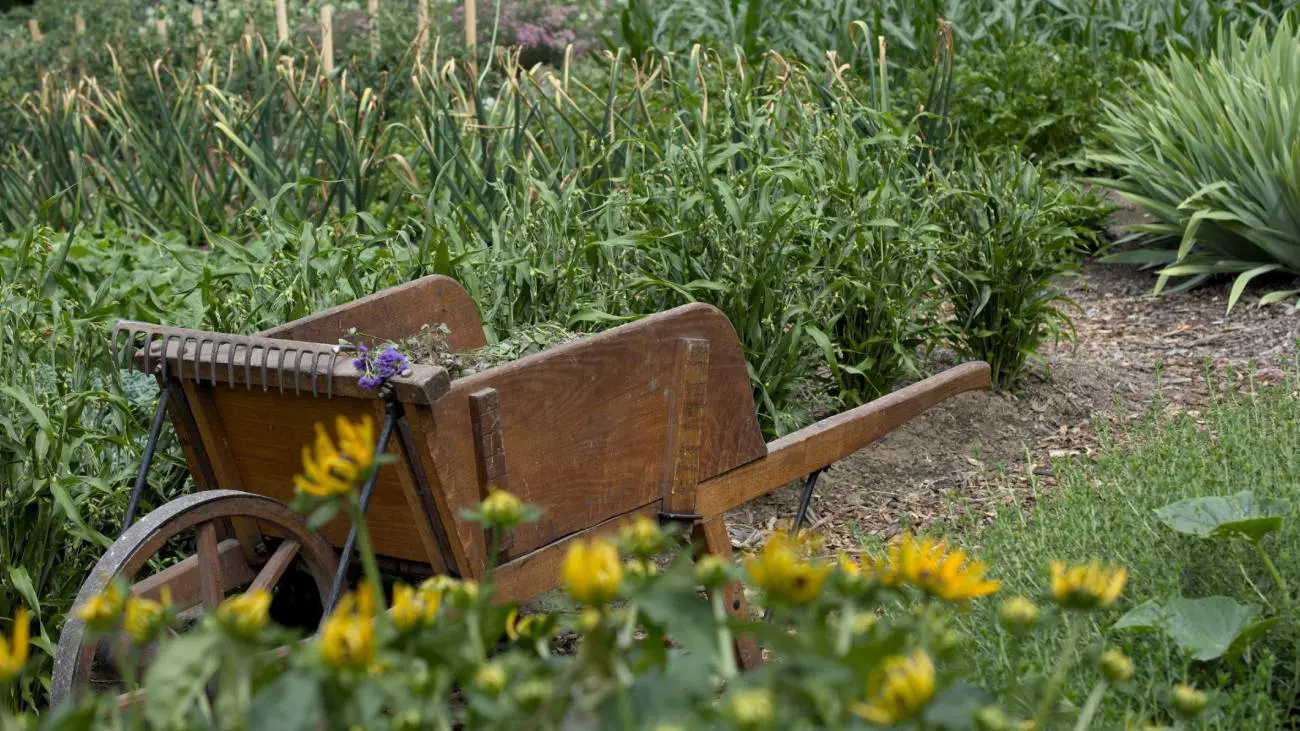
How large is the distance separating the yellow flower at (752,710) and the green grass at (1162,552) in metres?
1.05

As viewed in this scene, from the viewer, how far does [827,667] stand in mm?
915

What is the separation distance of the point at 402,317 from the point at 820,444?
847 millimetres

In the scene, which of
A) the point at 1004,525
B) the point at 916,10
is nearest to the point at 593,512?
the point at 1004,525

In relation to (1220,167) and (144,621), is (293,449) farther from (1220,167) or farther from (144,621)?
(1220,167)

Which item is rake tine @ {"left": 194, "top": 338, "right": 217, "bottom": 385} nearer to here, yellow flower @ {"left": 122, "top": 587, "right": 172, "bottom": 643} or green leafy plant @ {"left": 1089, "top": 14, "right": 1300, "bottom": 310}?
yellow flower @ {"left": 122, "top": 587, "right": 172, "bottom": 643}

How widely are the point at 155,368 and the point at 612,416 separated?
0.74m

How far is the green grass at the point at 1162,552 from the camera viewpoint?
6.68 ft

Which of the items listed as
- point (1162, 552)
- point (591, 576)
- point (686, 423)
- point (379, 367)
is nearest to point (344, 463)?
point (591, 576)

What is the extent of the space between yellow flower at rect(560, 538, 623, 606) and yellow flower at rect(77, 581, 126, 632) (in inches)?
13.2

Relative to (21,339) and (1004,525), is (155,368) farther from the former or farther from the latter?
(1004,525)

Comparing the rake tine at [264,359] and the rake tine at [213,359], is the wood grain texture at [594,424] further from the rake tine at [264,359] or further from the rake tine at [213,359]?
the rake tine at [213,359]

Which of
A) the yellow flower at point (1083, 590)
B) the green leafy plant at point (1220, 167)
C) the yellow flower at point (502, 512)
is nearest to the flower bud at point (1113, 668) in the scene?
the yellow flower at point (1083, 590)

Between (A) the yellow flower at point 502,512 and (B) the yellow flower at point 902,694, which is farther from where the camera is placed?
(A) the yellow flower at point 502,512

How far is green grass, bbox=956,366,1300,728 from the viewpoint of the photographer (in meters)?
2.04
